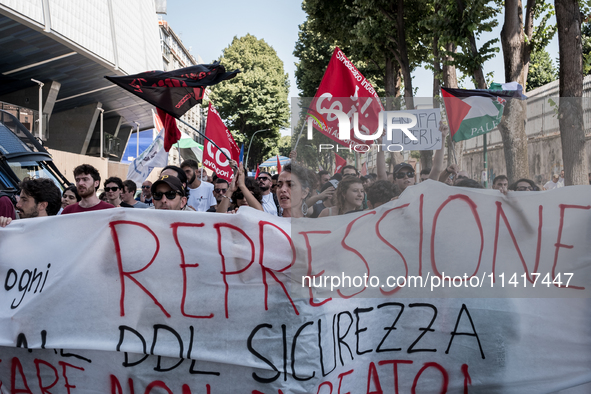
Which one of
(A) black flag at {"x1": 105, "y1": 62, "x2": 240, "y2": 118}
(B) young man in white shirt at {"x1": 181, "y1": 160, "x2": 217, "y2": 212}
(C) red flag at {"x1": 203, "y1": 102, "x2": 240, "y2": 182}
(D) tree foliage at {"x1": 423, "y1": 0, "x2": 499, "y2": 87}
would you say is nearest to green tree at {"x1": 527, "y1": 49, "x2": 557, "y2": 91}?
(D) tree foliage at {"x1": 423, "y1": 0, "x2": 499, "y2": 87}

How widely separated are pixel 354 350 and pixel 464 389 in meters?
0.58

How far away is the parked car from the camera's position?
7.52m

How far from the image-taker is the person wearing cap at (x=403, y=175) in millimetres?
2979

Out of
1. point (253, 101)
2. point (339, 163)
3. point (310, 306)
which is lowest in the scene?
point (310, 306)

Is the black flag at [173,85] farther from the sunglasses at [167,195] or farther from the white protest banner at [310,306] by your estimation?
the white protest banner at [310,306]

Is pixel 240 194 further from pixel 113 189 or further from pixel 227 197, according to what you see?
pixel 113 189

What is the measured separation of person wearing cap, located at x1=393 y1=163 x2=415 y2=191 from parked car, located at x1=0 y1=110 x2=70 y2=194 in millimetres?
5702

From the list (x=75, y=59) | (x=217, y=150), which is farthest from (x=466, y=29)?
(x=75, y=59)

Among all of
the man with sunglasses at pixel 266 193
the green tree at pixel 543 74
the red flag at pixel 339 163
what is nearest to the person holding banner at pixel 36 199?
the red flag at pixel 339 163

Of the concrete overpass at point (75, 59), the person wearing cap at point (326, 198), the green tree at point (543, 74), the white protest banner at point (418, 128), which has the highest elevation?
the green tree at point (543, 74)

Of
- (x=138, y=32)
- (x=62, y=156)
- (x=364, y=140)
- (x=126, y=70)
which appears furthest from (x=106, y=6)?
(x=364, y=140)

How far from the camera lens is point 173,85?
17.5 ft

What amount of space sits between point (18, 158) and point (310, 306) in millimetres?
7208

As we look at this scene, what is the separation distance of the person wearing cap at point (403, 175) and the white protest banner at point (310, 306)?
301 mm
